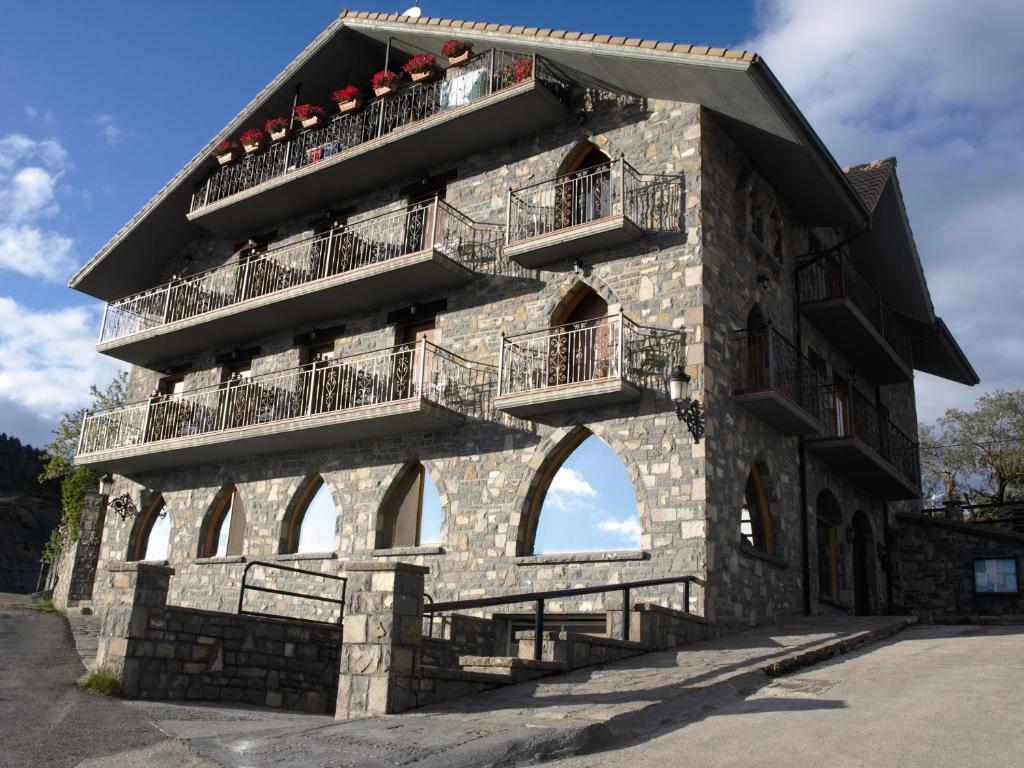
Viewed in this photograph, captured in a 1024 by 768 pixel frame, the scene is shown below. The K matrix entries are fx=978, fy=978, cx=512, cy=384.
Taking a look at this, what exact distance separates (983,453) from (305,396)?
2393 cm

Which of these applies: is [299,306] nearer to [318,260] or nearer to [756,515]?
[318,260]

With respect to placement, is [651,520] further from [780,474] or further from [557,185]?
[557,185]

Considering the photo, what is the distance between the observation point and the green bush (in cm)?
1033

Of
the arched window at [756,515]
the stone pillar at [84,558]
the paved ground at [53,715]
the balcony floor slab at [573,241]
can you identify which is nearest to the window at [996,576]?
the arched window at [756,515]

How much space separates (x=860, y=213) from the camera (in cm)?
1700

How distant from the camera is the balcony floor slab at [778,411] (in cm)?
1408

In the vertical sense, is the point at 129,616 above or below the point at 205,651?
above

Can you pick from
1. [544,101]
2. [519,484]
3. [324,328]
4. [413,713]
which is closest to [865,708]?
[413,713]

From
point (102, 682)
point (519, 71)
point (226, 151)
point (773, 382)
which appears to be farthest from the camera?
point (226, 151)

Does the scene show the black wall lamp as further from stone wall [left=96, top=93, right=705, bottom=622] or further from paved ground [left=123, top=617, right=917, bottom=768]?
paved ground [left=123, top=617, right=917, bottom=768]

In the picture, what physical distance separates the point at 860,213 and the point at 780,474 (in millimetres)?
4996

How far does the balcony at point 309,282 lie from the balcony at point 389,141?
96 centimetres

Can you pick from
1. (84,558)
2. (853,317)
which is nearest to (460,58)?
(853,317)

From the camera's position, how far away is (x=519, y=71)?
1595 centimetres
